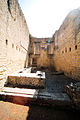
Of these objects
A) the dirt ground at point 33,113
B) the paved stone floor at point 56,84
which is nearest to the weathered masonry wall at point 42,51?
the paved stone floor at point 56,84

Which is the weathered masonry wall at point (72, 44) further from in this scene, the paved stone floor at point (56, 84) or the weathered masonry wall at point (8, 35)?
the weathered masonry wall at point (8, 35)

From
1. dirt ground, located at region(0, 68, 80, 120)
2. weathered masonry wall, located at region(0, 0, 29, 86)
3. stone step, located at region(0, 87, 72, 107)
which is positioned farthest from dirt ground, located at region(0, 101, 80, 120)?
weathered masonry wall, located at region(0, 0, 29, 86)

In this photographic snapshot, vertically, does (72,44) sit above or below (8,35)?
below

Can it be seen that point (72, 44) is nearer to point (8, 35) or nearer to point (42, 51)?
point (8, 35)

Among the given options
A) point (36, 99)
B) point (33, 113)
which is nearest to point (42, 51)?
point (36, 99)

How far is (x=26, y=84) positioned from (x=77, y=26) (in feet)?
16.2

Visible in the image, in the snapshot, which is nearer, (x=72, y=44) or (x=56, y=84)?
(x=56, y=84)

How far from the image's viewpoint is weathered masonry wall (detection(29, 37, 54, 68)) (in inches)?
364

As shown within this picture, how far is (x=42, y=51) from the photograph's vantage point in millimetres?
9523

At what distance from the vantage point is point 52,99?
71.7 inches

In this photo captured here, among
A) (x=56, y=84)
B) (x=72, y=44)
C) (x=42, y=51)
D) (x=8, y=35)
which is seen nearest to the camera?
(x=8, y=35)

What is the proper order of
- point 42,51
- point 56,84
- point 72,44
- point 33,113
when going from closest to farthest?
point 33,113
point 56,84
point 72,44
point 42,51

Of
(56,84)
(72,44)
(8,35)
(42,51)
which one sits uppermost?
(42,51)

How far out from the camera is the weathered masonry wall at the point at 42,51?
924 centimetres
